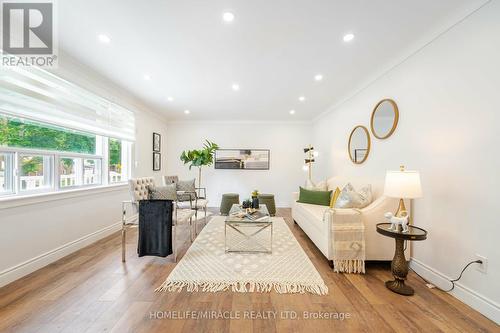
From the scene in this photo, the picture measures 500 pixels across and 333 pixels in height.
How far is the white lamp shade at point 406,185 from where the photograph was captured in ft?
6.55

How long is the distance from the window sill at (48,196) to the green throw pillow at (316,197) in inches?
143

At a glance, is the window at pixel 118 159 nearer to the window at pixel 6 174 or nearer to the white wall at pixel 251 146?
the window at pixel 6 174

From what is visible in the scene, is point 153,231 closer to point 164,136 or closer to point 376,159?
point 376,159

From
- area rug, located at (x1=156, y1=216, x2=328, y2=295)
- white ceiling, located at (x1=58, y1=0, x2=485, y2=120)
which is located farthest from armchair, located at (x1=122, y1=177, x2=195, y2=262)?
white ceiling, located at (x1=58, y1=0, x2=485, y2=120)

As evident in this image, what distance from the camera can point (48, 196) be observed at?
2.47 metres

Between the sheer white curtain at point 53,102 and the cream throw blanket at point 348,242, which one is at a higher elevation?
the sheer white curtain at point 53,102

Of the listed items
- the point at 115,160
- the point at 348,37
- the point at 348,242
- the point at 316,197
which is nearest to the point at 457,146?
the point at 348,242

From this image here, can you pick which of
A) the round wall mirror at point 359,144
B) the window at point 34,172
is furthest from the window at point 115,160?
the round wall mirror at point 359,144

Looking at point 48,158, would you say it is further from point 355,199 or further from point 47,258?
point 355,199

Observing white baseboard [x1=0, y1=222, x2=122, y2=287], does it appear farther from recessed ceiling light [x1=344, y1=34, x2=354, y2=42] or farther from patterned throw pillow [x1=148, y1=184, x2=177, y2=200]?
recessed ceiling light [x1=344, y1=34, x2=354, y2=42]

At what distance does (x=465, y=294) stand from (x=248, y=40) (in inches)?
130

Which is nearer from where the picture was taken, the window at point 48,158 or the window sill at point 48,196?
the window sill at point 48,196

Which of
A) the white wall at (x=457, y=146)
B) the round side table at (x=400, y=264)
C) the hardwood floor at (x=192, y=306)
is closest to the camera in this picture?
the hardwood floor at (x=192, y=306)

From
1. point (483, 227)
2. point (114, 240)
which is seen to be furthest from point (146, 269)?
point (483, 227)
